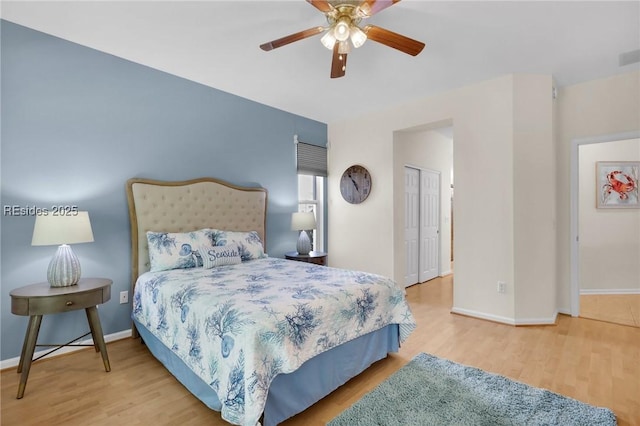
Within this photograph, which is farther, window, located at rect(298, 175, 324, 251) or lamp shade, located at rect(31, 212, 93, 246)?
window, located at rect(298, 175, 324, 251)

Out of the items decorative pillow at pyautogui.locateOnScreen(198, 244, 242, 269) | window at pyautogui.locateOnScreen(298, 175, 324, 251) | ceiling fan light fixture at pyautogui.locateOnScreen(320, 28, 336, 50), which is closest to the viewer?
ceiling fan light fixture at pyautogui.locateOnScreen(320, 28, 336, 50)

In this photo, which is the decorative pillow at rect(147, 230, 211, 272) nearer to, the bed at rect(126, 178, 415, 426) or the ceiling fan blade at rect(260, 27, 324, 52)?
the bed at rect(126, 178, 415, 426)

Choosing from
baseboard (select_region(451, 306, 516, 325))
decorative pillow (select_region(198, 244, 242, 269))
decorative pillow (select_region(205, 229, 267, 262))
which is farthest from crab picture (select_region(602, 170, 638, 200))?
decorative pillow (select_region(198, 244, 242, 269))

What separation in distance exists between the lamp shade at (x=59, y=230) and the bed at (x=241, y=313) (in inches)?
24.3

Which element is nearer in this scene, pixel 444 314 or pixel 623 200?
pixel 444 314

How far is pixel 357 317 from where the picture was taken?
2156 mm

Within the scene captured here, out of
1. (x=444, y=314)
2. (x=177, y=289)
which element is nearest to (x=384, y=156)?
(x=444, y=314)

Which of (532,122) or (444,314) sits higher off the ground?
(532,122)

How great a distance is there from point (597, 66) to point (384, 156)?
92.7 inches

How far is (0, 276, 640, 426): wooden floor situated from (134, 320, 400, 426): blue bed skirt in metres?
0.09

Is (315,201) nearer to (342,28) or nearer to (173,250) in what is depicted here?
(173,250)

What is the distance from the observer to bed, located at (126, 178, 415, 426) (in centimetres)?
162

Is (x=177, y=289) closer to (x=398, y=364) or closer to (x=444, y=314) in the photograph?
(x=398, y=364)

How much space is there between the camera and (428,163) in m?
5.23
